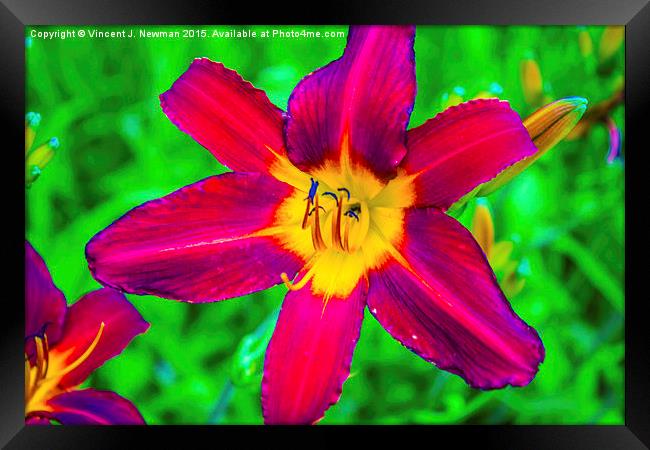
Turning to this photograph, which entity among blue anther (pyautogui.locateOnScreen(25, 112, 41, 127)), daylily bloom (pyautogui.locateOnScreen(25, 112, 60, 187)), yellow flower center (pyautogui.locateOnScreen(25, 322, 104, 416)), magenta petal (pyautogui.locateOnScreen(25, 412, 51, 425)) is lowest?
magenta petal (pyautogui.locateOnScreen(25, 412, 51, 425))

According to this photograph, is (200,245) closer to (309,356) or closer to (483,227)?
(309,356)

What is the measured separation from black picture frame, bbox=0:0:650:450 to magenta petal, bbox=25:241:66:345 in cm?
1

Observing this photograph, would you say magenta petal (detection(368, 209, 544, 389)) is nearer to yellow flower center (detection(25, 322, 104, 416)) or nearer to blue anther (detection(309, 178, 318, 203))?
blue anther (detection(309, 178, 318, 203))

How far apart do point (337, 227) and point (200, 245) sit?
0.20 metres

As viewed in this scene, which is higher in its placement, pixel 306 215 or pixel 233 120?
pixel 233 120

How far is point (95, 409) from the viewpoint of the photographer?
1022 mm

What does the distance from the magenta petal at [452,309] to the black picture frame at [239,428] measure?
0.61ft

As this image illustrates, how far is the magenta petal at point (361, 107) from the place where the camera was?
891mm

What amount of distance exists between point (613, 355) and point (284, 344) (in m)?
0.54

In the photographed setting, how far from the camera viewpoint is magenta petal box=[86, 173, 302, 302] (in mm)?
906

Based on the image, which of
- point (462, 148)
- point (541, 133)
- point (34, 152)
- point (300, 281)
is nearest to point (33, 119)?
point (34, 152)

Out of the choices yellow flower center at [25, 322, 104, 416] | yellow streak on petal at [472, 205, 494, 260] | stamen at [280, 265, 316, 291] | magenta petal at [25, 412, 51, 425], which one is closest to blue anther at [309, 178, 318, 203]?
stamen at [280, 265, 316, 291]

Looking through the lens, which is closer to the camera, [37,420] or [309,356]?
[309,356]

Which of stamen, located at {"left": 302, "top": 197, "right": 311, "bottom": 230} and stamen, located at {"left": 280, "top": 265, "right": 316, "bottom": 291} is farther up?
stamen, located at {"left": 302, "top": 197, "right": 311, "bottom": 230}
